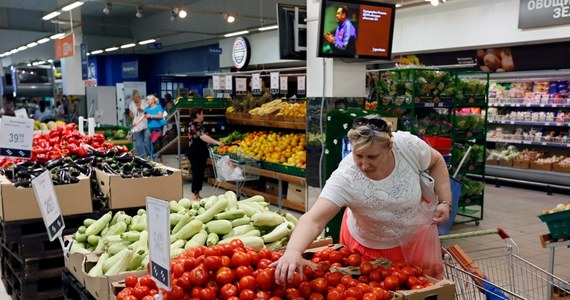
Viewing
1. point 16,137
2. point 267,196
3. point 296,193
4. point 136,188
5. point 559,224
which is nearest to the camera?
point 559,224

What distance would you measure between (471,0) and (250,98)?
467 centimetres

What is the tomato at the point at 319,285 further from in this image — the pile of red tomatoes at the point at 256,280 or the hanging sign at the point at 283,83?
the hanging sign at the point at 283,83

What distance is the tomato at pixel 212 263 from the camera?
82.3 inches

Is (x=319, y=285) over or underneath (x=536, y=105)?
underneath

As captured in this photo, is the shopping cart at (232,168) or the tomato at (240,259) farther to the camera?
the shopping cart at (232,168)

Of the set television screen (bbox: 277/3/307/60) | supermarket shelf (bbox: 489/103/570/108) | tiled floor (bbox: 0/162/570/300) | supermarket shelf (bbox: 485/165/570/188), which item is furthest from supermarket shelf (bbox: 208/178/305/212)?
supermarket shelf (bbox: 489/103/570/108)

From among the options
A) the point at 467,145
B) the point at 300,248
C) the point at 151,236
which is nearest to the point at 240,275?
the point at 300,248

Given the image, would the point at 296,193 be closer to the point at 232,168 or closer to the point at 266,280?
the point at 232,168

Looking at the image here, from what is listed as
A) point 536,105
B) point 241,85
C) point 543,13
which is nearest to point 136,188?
point 241,85

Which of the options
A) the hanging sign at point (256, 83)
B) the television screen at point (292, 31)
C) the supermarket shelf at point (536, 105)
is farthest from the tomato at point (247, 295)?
the supermarket shelf at point (536, 105)

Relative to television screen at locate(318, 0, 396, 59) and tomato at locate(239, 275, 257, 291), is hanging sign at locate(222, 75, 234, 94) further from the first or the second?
tomato at locate(239, 275, 257, 291)

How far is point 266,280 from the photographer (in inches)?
79.0

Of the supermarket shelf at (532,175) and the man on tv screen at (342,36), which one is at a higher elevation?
the man on tv screen at (342,36)

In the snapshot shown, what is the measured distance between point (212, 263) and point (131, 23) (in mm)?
23250
